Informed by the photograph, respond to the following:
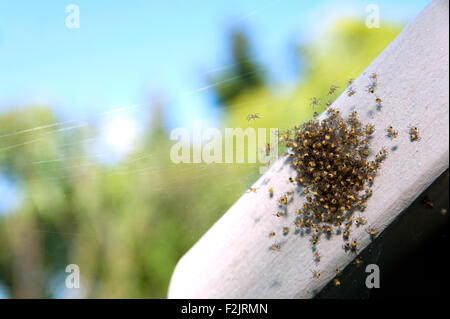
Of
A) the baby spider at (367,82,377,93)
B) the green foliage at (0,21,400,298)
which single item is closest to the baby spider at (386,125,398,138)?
the baby spider at (367,82,377,93)

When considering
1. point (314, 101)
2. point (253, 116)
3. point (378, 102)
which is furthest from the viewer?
point (253, 116)

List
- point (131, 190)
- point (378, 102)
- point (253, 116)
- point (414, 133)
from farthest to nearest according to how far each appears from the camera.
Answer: point (131, 190) < point (253, 116) < point (378, 102) < point (414, 133)

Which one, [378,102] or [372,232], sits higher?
[378,102]

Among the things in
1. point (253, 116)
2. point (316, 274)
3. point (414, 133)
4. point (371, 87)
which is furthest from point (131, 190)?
point (414, 133)

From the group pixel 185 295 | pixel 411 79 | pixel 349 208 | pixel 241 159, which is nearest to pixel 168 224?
pixel 241 159

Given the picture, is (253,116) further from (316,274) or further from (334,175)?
(316,274)

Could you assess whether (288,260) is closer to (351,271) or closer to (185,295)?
(351,271)

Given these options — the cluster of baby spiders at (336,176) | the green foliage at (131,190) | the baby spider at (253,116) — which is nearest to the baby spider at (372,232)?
the cluster of baby spiders at (336,176)

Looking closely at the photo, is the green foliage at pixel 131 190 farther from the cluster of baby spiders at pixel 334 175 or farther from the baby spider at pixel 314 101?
the cluster of baby spiders at pixel 334 175
